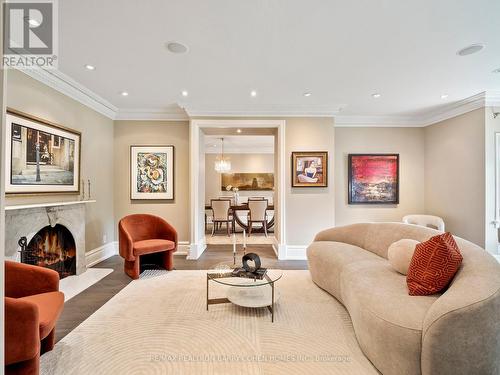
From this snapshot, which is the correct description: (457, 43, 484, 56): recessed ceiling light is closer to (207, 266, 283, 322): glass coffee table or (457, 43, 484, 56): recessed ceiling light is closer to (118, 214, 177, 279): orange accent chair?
(207, 266, 283, 322): glass coffee table

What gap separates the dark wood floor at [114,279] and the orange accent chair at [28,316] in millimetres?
499

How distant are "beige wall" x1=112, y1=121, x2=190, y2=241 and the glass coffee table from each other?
2.27 m

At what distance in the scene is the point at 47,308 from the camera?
5.52ft

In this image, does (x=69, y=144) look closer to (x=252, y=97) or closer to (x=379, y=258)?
(x=252, y=97)

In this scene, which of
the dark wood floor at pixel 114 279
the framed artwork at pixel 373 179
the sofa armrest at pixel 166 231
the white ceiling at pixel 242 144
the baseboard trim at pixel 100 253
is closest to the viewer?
the dark wood floor at pixel 114 279

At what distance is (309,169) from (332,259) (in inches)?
76.5

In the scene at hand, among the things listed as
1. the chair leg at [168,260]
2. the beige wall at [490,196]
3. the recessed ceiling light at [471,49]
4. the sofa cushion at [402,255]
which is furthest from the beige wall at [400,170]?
the chair leg at [168,260]

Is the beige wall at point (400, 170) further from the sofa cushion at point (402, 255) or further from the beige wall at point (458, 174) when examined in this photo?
the sofa cushion at point (402, 255)

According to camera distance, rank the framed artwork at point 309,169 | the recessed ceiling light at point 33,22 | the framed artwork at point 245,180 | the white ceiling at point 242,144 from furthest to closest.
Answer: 1. the framed artwork at point 245,180
2. the white ceiling at point 242,144
3. the framed artwork at point 309,169
4. the recessed ceiling light at point 33,22

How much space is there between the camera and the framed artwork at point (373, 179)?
493cm

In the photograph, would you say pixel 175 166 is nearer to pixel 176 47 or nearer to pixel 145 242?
pixel 145 242

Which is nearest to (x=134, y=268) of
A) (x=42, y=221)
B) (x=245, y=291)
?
(x=42, y=221)

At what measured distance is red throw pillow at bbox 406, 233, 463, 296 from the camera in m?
1.74

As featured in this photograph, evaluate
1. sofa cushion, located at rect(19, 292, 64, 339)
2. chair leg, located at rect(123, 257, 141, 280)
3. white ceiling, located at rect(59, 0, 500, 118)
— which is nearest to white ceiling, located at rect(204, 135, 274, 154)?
white ceiling, located at rect(59, 0, 500, 118)
